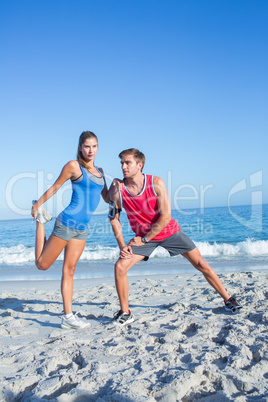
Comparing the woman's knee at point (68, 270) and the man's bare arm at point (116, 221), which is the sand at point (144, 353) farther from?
the man's bare arm at point (116, 221)

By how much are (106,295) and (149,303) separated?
42.3 inches

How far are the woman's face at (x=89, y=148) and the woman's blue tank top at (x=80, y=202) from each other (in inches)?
6.3

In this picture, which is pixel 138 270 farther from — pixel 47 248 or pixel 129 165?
pixel 129 165

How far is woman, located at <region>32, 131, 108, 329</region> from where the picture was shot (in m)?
3.50

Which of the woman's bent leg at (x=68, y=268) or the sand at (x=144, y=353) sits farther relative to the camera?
the woman's bent leg at (x=68, y=268)

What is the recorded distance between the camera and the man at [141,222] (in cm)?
357

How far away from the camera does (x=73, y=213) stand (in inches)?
138

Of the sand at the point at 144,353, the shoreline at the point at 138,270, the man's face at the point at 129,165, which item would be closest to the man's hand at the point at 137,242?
the man's face at the point at 129,165

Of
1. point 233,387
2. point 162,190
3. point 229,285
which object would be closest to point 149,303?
point 229,285

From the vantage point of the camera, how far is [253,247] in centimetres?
1395

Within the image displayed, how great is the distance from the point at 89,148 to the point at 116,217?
883 mm

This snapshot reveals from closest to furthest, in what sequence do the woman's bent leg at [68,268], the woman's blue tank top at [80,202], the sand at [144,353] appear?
the sand at [144,353] < the woman's blue tank top at [80,202] < the woman's bent leg at [68,268]

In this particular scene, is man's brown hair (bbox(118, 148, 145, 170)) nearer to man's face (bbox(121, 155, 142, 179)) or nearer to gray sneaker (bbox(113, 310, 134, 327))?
man's face (bbox(121, 155, 142, 179))

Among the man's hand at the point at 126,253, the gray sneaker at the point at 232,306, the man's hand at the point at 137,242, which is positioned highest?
the man's hand at the point at 137,242
